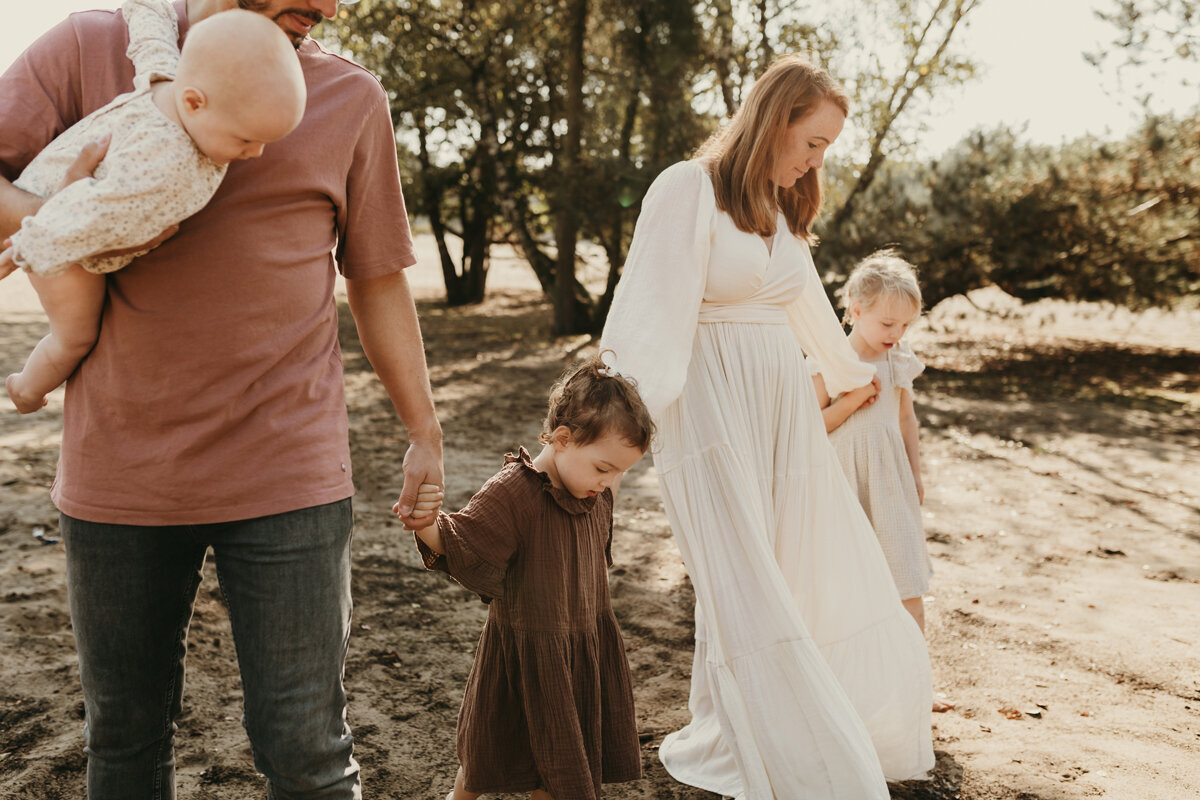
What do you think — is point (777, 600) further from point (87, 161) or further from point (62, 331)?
point (87, 161)

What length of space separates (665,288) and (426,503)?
108 centimetres

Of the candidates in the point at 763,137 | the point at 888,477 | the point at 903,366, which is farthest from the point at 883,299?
the point at 763,137

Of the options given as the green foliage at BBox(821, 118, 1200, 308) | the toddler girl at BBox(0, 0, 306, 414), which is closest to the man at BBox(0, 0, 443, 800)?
the toddler girl at BBox(0, 0, 306, 414)

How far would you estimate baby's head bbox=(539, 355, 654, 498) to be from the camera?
240cm

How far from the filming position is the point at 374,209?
77.5 inches

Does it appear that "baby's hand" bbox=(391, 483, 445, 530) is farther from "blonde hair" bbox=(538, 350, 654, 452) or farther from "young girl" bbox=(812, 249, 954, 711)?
"young girl" bbox=(812, 249, 954, 711)

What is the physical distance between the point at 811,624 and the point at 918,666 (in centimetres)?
39

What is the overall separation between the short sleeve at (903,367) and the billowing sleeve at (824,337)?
303 millimetres

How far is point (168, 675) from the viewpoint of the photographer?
1880mm

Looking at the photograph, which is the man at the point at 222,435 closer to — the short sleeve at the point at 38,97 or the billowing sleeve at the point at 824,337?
the short sleeve at the point at 38,97

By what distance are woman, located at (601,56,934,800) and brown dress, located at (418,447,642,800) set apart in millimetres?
427

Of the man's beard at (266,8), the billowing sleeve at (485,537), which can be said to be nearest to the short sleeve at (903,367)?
the billowing sleeve at (485,537)

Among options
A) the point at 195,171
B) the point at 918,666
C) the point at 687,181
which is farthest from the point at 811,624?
the point at 195,171

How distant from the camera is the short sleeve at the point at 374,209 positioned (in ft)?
6.32
